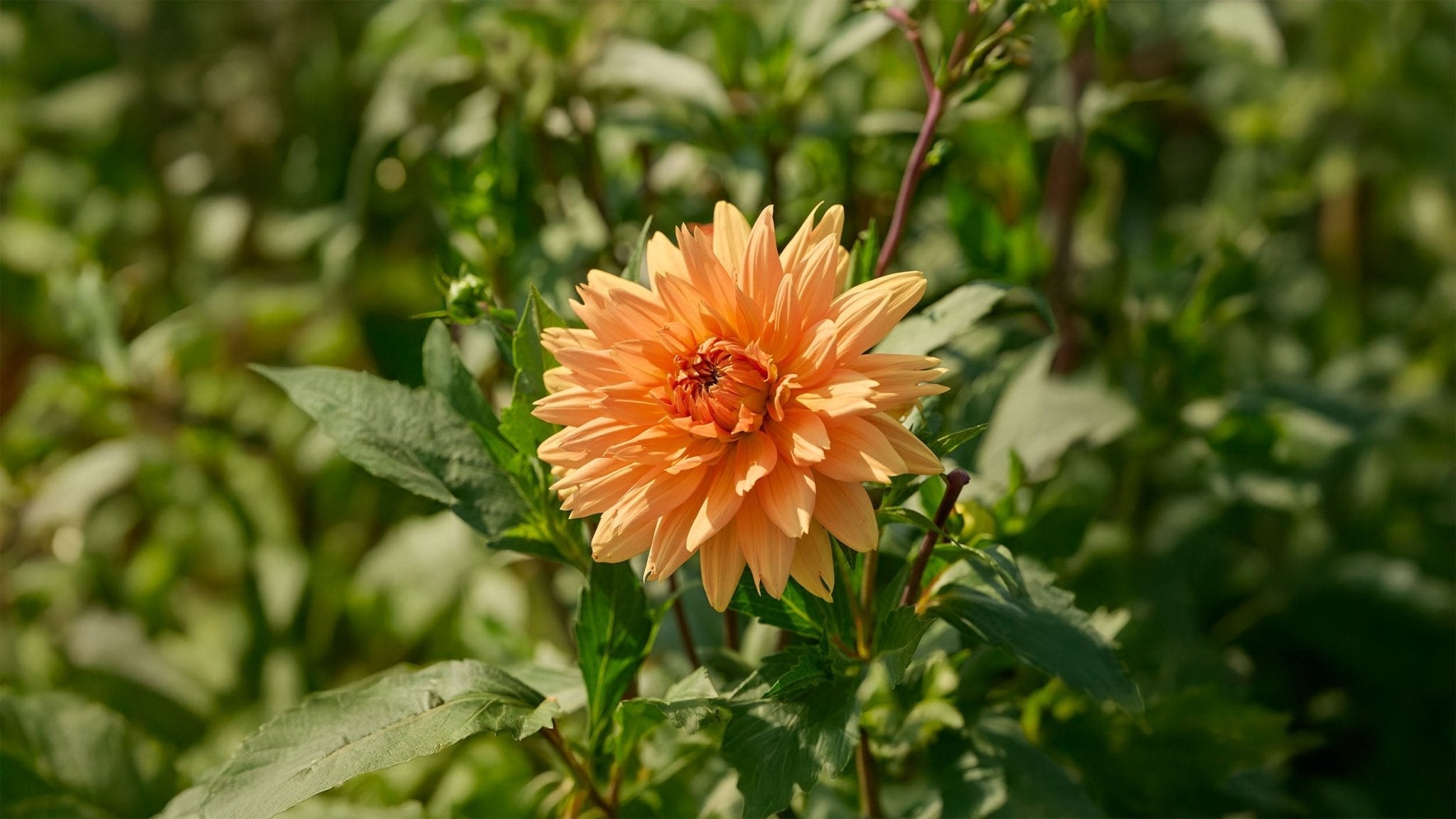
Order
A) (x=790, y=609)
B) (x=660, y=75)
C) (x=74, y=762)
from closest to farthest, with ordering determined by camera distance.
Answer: (x=790, y=609)
(x=74, y=762)
(x=660, y=75)

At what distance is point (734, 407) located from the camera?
596mm

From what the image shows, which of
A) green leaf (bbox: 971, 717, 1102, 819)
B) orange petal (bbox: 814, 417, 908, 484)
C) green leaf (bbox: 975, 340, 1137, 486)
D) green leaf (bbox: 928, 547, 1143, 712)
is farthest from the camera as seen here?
green leaf (bbox: 975, 340, 1137, 486)

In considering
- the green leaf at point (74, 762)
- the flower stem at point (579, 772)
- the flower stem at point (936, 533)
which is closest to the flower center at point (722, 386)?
the flower stem at point (936, 533)

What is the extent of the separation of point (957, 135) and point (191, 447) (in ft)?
3.32

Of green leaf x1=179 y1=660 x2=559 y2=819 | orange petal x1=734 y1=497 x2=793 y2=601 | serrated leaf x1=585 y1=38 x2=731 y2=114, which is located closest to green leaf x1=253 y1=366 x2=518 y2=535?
green leaf x1=179 y1=660 x2=559 y2=819

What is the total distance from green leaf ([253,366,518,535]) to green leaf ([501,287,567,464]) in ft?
0.21

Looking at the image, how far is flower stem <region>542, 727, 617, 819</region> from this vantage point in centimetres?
72

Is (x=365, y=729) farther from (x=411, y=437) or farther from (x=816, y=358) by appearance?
(x=816, y=358)

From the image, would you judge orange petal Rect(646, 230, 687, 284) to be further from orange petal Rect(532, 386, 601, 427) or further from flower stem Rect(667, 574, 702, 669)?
flower stem Rect(667, 574, 702, 669)

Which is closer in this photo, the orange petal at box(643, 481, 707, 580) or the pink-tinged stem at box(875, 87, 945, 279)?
the orange petal at box(643, 481, 707, 580)

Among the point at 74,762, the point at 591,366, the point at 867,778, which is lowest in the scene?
the point at 74,762

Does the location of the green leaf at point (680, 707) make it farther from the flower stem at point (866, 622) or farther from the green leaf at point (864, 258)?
the green leaf at point (864, 258)

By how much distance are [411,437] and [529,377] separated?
118 mm

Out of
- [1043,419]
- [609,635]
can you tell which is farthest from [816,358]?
[1043,419]
